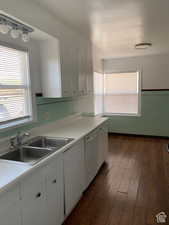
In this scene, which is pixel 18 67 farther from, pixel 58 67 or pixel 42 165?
pixel 42 165

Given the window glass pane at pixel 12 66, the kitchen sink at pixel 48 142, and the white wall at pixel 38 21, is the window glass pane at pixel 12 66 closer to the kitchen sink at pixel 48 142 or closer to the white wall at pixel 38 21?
the white wall at pixel 38 21

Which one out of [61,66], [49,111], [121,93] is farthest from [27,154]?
[121,93]

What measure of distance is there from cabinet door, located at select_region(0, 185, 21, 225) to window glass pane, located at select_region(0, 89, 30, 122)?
38.7 inches

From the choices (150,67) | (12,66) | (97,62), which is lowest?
(12,66)

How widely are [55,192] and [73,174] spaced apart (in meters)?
0.41

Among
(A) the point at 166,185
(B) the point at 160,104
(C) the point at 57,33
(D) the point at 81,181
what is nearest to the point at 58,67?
(C) the point at 57,33

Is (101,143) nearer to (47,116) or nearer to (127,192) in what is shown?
(127,192)

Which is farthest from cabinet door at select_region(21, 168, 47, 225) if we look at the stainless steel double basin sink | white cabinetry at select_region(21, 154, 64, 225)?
the stainless steel double basin sink

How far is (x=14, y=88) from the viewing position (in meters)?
2.13

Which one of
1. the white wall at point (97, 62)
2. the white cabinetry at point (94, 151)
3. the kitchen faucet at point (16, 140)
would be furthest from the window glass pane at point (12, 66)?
the white wall at point (97, 62)

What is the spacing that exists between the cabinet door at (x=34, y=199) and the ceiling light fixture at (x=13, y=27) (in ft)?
4.49

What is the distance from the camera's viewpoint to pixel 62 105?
10.4ft

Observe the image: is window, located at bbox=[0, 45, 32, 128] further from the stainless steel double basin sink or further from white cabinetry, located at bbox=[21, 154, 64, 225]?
white cabinetry, located at bbox=[21, 154, 64, 225]

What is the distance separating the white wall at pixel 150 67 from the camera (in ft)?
16.4
